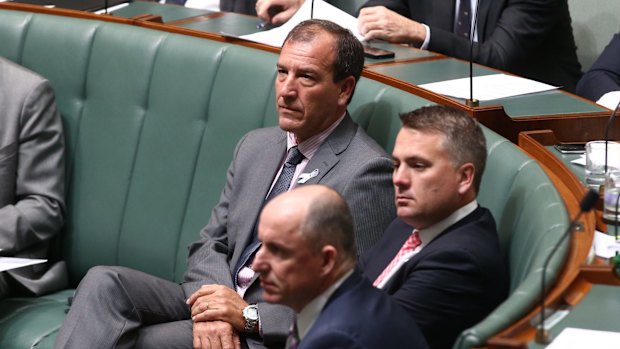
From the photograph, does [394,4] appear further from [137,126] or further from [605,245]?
[605,245]

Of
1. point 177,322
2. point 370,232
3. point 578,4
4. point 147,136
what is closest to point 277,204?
point 370,232

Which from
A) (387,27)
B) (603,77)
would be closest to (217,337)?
(387,27)

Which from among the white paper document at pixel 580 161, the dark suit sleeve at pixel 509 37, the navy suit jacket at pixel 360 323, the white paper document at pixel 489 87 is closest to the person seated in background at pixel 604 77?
the dark suit sleeve at pixel 509 37

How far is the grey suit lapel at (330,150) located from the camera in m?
2.48

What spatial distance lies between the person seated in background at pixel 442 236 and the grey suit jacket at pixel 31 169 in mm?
1160

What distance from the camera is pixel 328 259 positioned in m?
1.72

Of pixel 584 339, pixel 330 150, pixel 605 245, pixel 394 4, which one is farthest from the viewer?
pixel 394 4

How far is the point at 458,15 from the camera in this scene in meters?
3.40

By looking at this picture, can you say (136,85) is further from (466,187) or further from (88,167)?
(466,187)

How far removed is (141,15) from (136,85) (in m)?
0.34

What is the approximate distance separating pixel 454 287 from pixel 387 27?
1.35 metres

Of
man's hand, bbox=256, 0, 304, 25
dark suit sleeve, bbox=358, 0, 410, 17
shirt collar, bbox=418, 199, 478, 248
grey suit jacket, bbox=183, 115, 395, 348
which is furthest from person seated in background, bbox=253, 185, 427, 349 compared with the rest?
dark suit sleeve, bbox=358, 0, 410, 17

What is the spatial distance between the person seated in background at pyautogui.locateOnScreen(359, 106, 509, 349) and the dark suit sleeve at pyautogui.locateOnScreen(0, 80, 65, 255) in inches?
45.5

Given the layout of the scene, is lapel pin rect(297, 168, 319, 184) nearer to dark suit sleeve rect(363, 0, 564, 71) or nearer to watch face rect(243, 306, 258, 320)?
watch face rect(243, 306, 258, 320)
